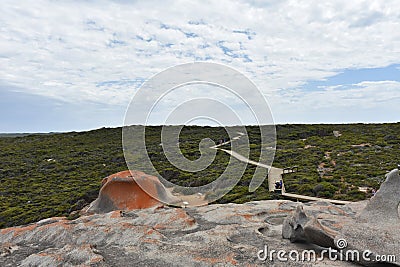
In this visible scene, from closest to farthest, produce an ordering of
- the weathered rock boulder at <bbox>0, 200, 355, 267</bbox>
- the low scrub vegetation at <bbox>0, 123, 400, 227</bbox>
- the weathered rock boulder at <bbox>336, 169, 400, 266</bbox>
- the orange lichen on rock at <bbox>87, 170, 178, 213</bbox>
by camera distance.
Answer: the weathered rock boulder at <bbox>336, 169, 400, 266</bbox>, the weathered rock boulder at <bbox>0, 200, 355, 267</bbox>, the orange lichen on rock at <bbox>87, 170, 178, 213</bbox>, the low scrub vegetation at <bbox>0, 123, 400, 227</bbox>

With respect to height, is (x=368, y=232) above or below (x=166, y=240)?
above

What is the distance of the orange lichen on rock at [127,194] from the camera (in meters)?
18.8

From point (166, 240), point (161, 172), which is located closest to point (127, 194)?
point (166, 240)

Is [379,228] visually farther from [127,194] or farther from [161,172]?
[161,172]

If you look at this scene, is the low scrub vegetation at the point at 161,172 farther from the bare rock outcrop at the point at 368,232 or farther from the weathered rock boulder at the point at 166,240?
the bare rock outcrop at the point at 368,232

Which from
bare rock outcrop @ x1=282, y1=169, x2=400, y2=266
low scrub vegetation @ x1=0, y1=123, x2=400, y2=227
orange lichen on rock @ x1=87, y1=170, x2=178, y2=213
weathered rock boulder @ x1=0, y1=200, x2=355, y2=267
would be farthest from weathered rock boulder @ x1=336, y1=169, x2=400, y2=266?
low scrub vegetation @ x1=0, y1=123, x2=400, y2=227

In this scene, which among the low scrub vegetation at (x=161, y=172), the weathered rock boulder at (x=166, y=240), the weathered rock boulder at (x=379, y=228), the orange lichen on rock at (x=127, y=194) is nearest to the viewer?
the weathered rock boulder at (x=379, y=228)

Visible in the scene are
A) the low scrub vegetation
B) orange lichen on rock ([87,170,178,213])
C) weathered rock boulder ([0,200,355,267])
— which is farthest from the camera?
the low scrub vegetation

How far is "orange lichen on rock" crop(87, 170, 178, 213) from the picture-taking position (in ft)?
61.8

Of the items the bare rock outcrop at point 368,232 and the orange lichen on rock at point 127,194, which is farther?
the orange lichen on rock at point 127,194

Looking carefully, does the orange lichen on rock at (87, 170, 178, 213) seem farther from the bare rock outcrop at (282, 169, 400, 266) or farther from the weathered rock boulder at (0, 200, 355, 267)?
the bare rock outcrop at (282, 169, 400, 266)

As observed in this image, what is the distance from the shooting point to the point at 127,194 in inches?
752

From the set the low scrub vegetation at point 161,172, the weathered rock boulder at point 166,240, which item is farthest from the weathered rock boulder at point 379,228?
the low scrub vegetation at point 161,172

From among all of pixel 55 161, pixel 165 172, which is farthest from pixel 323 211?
pixel 55 161
